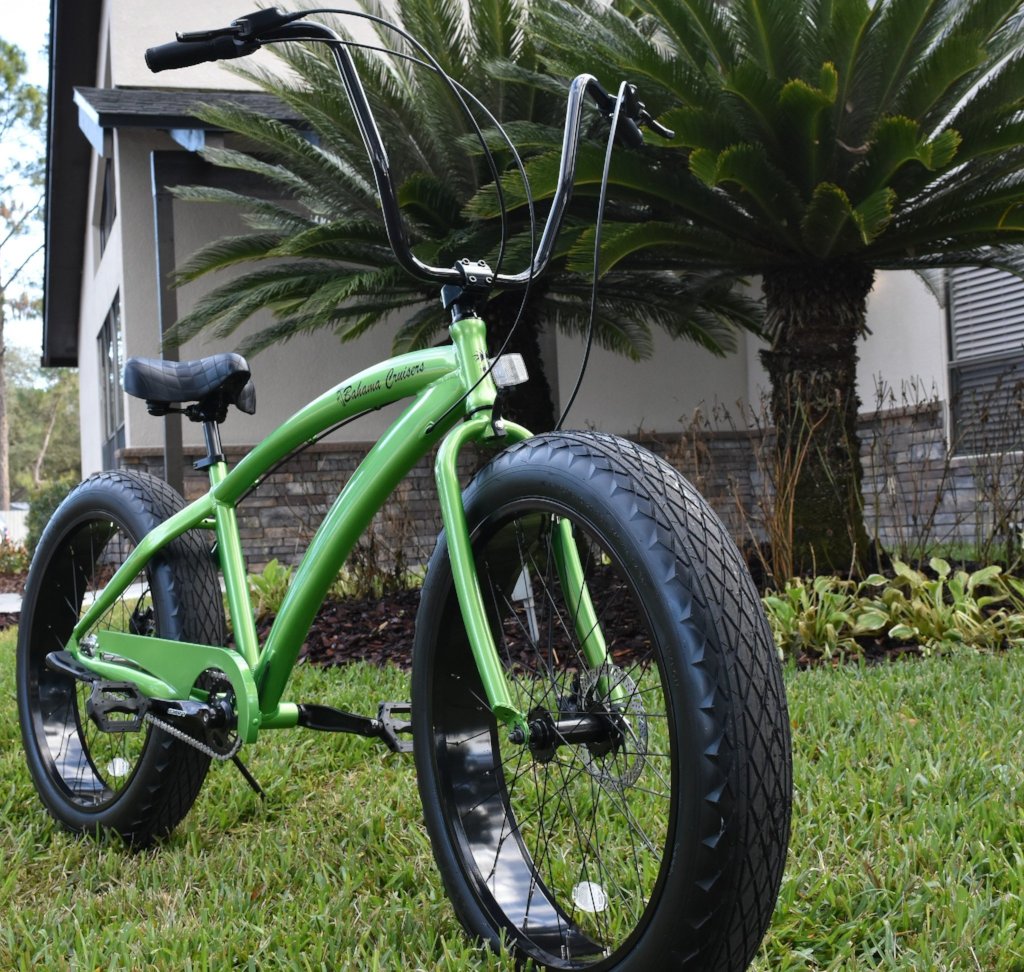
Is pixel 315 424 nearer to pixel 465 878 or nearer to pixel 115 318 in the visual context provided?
pixel 465 878

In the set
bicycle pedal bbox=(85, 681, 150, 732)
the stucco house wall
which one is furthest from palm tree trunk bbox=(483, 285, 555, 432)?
bicycle pedal bbox=(85, 681, 150, 732)

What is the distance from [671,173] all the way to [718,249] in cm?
50

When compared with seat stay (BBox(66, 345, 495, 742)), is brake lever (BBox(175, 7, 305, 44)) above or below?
above

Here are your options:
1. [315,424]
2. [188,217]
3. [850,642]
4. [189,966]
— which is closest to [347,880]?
[189,966]

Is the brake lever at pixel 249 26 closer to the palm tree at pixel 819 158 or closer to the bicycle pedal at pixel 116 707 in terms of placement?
the bicycle pedal at pixel 116 707

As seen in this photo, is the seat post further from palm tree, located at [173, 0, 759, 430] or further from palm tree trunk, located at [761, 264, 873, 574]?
palm tree trunk, located at [761, 264, 873, 574]

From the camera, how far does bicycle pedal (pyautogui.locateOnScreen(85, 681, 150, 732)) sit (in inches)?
109

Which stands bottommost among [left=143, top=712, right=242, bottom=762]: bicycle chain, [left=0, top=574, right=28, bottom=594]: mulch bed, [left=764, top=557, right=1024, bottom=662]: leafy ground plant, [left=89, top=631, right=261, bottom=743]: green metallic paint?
[left=0, top=574, right=28, bottom=594]: mulch bed

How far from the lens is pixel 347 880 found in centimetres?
256

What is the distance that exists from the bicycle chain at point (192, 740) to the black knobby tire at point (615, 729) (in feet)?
1.64

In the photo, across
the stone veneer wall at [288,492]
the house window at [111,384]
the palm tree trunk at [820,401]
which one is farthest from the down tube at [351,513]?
the house window at [111,384]

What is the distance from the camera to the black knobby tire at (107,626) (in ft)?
9.42

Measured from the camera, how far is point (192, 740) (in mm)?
2607

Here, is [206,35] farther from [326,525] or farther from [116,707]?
[116,707]
